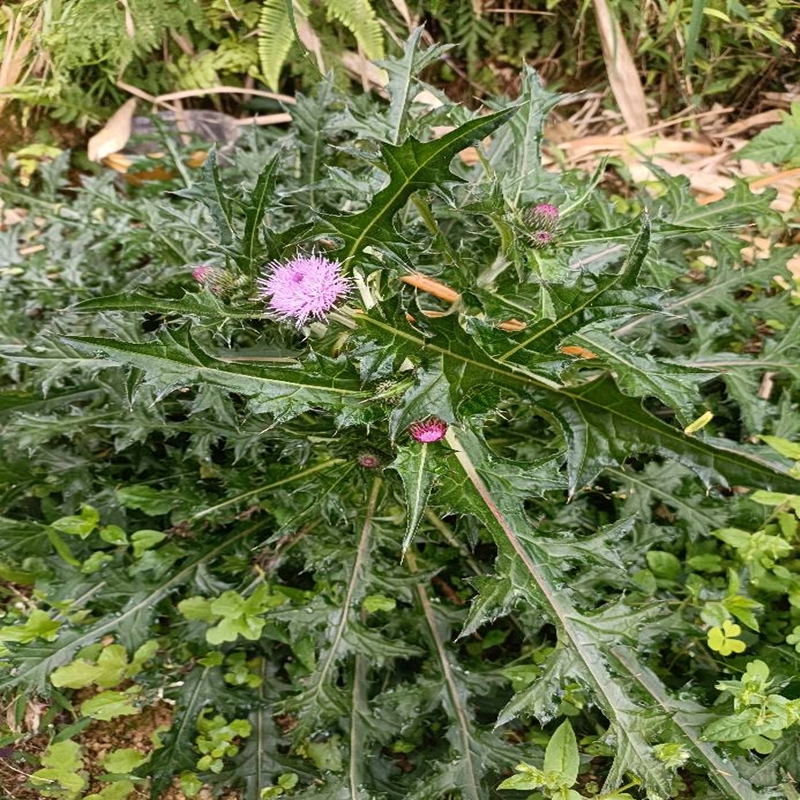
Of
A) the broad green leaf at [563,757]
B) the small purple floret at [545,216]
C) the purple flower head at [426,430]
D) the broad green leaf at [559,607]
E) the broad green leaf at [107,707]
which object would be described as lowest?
the broad green leaf at [107,707]

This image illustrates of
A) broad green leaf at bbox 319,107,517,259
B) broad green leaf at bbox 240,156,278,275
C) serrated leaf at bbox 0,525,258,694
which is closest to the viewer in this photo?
broad green leaf at bbox 319,107,517,259

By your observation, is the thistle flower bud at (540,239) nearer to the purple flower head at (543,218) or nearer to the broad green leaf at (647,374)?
the purple flower head at (543,218)

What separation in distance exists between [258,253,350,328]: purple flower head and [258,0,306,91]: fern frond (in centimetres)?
175

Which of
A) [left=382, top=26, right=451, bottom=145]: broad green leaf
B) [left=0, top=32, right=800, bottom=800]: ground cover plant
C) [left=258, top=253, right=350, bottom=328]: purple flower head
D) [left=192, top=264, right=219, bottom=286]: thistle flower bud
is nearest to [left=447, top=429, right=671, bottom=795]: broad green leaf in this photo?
[left=0, top=32, right=800, bottom=800]: ground cover plant

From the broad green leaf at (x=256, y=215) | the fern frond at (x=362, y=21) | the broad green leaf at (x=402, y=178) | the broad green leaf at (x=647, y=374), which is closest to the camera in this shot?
the broad green leaf at (x=402, y=178)

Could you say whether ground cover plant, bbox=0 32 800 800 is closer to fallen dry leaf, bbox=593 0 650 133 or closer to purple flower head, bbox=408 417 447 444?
purple flower head, bbox=408 417 447 444

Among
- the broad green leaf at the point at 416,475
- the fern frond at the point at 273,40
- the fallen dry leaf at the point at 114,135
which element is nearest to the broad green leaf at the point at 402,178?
the broad green leaf at the point at 416,475

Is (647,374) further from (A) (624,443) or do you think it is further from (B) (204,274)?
(B) (204,274)

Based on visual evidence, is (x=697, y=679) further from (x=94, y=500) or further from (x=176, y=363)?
(x=94, y=500)

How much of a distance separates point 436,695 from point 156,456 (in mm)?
1172

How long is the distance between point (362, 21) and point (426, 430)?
2.12 meters

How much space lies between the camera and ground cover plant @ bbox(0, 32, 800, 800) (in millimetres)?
1564

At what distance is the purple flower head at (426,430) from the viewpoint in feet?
5.11

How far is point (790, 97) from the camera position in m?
3.31
